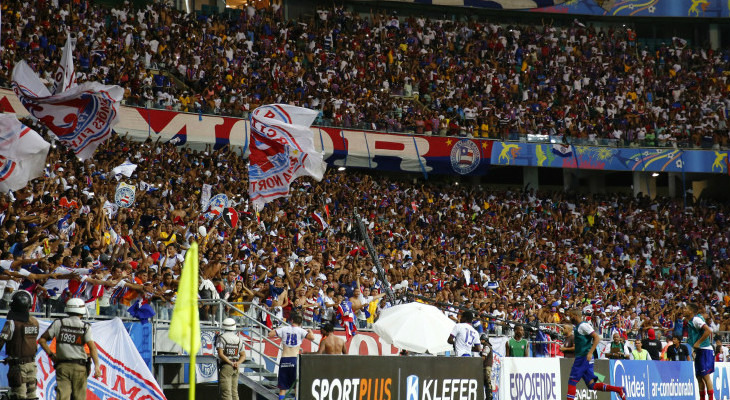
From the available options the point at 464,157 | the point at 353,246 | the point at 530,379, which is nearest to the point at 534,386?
the point at 530,379

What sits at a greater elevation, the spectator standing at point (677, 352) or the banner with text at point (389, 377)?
the banner with text at point (389, 377)

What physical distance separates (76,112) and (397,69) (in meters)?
20.6

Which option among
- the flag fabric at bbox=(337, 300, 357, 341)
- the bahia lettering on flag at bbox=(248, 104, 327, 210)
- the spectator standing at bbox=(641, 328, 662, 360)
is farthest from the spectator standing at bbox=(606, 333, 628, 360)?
the bahia lettering on flag at bbox=(248, 104, 327, 210)

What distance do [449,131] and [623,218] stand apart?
23.6ft

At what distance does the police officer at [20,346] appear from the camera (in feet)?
32.3

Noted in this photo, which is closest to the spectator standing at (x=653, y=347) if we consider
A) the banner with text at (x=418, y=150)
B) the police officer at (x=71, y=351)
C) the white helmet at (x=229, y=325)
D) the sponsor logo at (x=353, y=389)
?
the sponsor logo at (x=353, y=389)

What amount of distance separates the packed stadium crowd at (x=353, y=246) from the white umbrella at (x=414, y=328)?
221cm

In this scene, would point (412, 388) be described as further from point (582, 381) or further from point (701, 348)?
point (582, 381)

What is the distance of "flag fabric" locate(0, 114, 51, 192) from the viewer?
41.6 feet

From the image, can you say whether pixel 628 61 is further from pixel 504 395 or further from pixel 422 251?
pixel 504 395

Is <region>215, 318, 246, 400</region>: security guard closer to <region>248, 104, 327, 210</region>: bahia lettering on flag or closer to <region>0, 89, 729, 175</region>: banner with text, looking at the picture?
<region>248, 104, 327, 210</region>: bahia lettering on flag

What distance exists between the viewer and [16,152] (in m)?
12.7

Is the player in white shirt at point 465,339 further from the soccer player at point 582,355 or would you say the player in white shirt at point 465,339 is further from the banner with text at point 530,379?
the soccer player at point 582,355

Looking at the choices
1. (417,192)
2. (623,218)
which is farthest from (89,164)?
(623,218)
